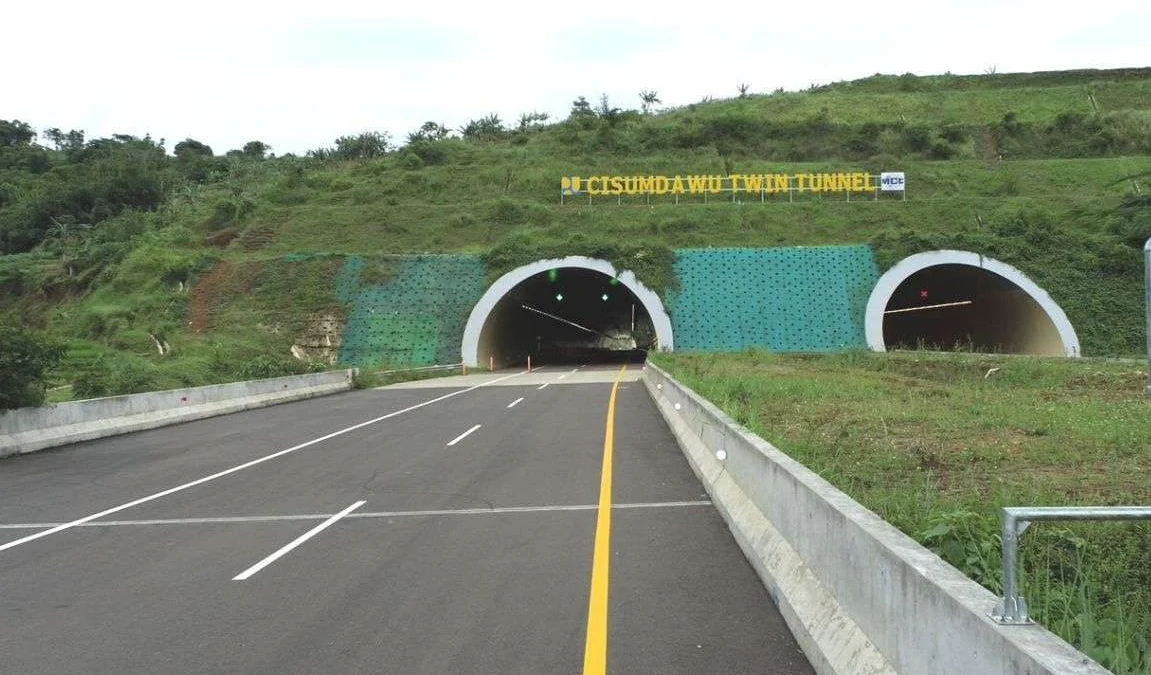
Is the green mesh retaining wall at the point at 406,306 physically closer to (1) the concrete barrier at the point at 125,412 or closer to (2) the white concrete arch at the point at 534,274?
(2) the white concrete arch at the point at 534,274

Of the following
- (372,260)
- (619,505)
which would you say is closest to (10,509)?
(619,505)

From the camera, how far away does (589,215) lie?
5331 cm

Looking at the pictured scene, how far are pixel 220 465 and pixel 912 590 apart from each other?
41.0ft

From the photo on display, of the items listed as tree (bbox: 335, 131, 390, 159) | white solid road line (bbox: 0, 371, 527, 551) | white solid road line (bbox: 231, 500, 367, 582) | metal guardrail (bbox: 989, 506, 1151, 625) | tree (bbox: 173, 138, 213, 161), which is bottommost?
white solid road line (bbox: 231, 500, 367, 582)

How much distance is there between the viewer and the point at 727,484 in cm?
901

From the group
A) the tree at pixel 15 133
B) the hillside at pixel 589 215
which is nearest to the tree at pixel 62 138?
the tree at pixel 15 133

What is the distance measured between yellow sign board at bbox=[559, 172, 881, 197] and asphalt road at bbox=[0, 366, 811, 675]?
144ft

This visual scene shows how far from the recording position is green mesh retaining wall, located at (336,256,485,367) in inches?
1688

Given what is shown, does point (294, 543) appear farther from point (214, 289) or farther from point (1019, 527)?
point (214, 289)

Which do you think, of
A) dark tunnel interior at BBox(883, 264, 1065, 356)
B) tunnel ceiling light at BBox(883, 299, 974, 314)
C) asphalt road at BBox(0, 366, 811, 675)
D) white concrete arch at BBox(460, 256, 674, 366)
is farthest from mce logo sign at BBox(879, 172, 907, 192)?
asphalt road at BBox(0, 366, 811, 675)

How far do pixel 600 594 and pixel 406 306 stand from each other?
1559 inches

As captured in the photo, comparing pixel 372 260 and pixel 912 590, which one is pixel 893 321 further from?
pixel 912 590

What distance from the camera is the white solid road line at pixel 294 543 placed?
7148mm

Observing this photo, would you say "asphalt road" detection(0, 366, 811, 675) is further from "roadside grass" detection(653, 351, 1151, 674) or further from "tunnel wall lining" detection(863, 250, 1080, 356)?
"tunnel wall lining" detection(863, 250, 1080, 356)
